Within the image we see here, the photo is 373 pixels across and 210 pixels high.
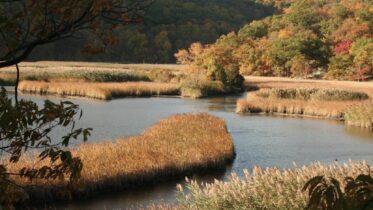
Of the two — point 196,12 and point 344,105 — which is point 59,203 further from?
point 196,12

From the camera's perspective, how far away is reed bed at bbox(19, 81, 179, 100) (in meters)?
50.1

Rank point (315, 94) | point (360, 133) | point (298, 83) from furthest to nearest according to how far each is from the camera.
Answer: point (298, 83) < point (315, 94) < point (360, 133)

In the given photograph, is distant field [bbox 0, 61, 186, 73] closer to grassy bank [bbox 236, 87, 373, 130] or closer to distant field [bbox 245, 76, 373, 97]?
distant field [bbox 245, 76, 373, 97]

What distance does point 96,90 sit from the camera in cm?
5006

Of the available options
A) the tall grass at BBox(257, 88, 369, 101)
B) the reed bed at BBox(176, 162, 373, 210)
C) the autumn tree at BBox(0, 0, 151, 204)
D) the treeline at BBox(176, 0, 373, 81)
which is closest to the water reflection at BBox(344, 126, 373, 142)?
the tall grass at BBox(257, 88, 369, 101)

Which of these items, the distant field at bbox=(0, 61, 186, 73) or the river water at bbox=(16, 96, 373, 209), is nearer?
the river water at bbox=(16, 96, 373, 209)

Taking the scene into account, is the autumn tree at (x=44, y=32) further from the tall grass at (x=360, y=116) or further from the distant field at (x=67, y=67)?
the distant field at (x=67, y=67)

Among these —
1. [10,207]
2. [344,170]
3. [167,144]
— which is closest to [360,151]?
[167,144]

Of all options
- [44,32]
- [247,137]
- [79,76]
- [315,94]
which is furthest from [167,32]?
[44,32]

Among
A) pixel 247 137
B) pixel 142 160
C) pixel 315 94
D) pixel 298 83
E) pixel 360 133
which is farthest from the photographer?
pixel 298 83

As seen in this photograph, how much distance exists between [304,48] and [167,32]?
4676cm

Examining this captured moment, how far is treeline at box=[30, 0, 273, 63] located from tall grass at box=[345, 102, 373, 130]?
66954 mm

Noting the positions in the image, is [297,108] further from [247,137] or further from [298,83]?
[298,83]

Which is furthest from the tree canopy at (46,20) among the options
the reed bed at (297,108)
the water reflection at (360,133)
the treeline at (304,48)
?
the treeline at (304,48)
